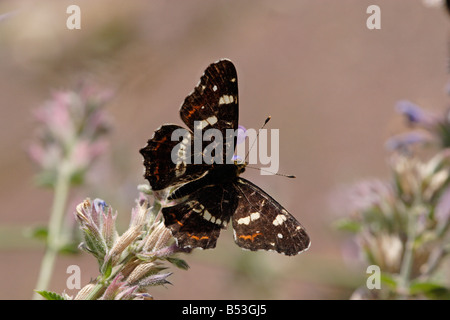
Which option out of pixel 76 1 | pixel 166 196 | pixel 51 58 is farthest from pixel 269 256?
pixel 76 1

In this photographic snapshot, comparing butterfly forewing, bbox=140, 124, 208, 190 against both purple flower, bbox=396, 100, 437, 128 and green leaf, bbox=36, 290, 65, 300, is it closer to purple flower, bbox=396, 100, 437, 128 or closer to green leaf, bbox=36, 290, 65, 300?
green leaf, bbox=36, 290, 65, 300

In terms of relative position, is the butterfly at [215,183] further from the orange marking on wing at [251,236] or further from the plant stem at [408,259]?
the plant stem at [408,259]

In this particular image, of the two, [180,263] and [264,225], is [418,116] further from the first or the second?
[180,263]

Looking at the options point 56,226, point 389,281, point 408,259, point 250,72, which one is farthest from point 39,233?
point 250,72

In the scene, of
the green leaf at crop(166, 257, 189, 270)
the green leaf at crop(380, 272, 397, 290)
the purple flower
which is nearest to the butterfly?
the green leaf at crop(166, 257, 189, 270)

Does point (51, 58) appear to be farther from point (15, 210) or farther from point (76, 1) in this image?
point (15, 210)
